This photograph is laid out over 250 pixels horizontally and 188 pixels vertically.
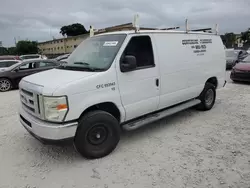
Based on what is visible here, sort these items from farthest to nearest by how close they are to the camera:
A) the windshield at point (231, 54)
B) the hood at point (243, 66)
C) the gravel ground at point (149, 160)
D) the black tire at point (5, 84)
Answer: the windshield at point (231, 54) → the black tire at point (5, 84) → the hood at point (243, 66) → the gravel ground at point (149, 160)

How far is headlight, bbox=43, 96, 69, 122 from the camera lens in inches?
126

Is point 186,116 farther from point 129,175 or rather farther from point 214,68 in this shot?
point 129,175

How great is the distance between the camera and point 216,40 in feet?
20.3

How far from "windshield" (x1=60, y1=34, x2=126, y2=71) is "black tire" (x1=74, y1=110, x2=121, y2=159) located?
2.73ft

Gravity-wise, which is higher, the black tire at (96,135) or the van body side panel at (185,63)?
the van body side panel at (185,63)

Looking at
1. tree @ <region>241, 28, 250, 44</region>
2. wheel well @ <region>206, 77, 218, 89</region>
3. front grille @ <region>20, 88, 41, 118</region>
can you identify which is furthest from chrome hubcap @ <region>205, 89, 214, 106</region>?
tree @ <region>241, 28, 250, 44</region>

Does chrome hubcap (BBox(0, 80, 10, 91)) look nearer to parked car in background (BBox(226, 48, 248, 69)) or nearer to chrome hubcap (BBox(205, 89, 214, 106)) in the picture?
chrome hubcap (BBox(205, 89, 214, 106))

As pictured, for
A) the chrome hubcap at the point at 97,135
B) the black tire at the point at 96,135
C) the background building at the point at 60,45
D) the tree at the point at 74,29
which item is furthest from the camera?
the tree at the point at 74,29

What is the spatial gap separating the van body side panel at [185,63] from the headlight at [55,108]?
2.13 metres

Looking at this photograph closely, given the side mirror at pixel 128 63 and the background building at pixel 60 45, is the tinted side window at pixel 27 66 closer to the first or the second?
the side mirror at pixel 128 63

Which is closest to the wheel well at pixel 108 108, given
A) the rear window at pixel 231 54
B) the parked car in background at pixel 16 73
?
the parked car in background at pixel 16 73

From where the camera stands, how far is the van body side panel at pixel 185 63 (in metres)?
4.61

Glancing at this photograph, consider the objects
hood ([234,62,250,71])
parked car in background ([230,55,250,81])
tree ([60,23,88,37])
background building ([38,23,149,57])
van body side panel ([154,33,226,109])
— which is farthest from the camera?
tree ([60,23,88,37])

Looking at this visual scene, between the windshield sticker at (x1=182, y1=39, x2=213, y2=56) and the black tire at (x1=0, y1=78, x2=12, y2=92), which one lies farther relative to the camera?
the black tire at (x1=0, y1=78, x2=12, y2=92)
